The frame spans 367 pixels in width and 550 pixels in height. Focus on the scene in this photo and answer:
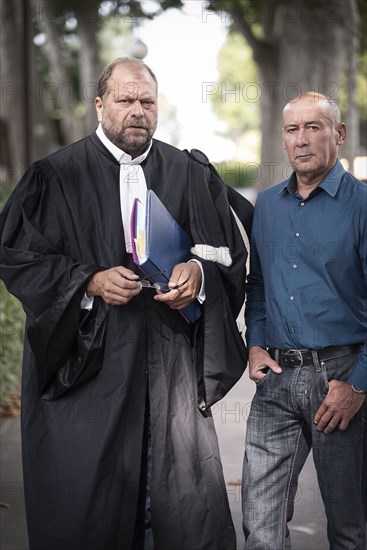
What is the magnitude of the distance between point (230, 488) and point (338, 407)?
8.55 ft

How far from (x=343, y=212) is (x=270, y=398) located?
770mm

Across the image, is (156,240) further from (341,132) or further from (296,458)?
(296,458)

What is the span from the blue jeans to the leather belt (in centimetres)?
2

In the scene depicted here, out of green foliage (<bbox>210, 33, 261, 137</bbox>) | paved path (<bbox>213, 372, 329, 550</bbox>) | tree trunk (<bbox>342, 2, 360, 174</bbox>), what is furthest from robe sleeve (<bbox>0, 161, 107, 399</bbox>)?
green foliage (<bbox>210, 33, 261, 137</bbox>)

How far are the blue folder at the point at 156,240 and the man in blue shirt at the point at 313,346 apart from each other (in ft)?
1.19

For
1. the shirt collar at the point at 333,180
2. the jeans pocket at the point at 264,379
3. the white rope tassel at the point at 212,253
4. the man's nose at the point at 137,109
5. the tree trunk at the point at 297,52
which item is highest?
the tree trunk at the point at 297,52

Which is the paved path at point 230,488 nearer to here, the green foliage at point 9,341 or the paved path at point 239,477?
the paved path at point 239,477

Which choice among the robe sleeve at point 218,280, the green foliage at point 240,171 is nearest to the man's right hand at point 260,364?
the robe sleeve at point 218,280

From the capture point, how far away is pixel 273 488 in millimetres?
3594

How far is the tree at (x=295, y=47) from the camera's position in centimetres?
1648

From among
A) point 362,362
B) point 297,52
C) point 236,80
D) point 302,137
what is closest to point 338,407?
point 362,362

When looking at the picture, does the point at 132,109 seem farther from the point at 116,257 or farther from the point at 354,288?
the point at 354,288

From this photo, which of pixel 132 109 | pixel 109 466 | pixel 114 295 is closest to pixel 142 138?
pixel 132 109

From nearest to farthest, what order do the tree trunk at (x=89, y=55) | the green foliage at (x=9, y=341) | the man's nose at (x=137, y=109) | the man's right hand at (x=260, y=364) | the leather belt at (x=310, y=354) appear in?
the leather belt at (x=310, y=354)
the man's right hand at (x=260, y=364)
the man's nose at (x=137, y=109)
the green foliage at (x=9, y=341)
the tree trunk at (x=89, y=55)
